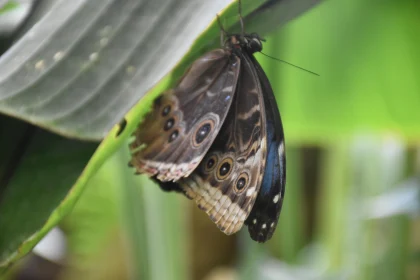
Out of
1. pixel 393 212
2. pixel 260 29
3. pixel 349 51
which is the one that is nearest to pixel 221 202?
pixel 260 29

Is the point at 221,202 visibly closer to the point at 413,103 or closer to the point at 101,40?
the point at 101,40

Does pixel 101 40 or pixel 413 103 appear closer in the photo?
pixel 101 40

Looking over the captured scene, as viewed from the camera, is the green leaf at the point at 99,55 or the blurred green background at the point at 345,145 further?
the blurred green background at the point at 345,145

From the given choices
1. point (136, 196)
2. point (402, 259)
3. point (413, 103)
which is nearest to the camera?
point (413, 103)

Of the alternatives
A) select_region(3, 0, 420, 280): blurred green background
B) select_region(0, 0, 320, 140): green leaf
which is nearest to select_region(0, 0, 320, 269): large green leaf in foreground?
select_region(0, 0, 320, 140): green leaf

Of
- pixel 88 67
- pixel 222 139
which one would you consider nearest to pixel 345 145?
pixel 222 139

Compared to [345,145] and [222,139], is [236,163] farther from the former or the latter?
[345,145]

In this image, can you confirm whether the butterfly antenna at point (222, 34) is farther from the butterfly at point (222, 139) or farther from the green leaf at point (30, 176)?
the green leaf at point (30, 176)

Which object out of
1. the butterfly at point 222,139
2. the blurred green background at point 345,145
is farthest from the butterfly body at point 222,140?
the blurred green background at point 345,145
